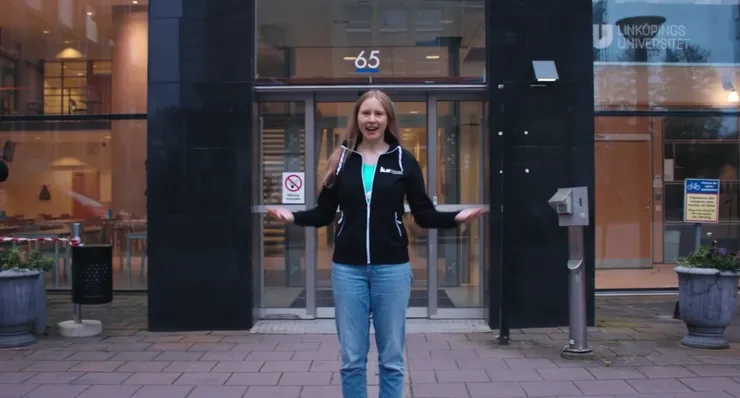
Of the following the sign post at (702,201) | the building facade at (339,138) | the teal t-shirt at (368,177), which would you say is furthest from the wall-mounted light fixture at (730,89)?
the teal t-shirt at (368,177)

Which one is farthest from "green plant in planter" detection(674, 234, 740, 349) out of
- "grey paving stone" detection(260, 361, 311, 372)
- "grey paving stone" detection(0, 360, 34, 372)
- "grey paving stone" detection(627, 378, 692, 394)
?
"grey paving stone" detection(0, 360, 34, 372)

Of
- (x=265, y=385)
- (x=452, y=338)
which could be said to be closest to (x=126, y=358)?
(x=265, y=385)

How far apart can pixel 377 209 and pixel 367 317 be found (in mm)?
586

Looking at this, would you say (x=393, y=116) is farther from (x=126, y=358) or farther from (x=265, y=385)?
(x=126, y=358)

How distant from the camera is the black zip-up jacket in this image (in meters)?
3.62

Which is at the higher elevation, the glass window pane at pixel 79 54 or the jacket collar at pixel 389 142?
the glass window pane at pixel 79 54

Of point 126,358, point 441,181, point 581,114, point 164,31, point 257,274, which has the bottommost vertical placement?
point 126,358

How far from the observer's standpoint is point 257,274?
8.02 m

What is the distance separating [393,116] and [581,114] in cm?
445

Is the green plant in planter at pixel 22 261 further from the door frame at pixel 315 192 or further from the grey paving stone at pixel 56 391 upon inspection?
the door frame at pixel 315 192

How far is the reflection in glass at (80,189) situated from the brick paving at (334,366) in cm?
288

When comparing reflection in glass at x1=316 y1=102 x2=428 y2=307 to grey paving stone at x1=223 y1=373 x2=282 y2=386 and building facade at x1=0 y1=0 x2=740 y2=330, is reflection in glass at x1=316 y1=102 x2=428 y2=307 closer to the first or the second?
building facade at x1=0 y1=0 x2=740 y2=330

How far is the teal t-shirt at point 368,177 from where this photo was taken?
3.66 metres

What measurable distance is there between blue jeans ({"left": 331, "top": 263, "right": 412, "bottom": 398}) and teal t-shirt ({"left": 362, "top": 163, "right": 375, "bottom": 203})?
0.39 meters
